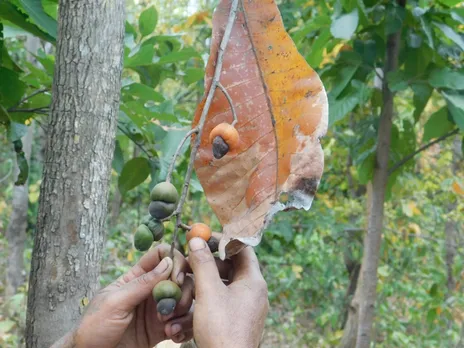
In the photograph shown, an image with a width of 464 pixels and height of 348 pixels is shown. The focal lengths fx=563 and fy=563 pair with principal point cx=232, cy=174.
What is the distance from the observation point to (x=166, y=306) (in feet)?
2.57

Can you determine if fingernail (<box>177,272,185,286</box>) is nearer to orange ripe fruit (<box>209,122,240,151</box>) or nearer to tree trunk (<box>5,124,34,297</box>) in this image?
orange ripe fruit (<box>209,122,240,151</box>)

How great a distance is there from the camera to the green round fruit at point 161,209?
787 mm

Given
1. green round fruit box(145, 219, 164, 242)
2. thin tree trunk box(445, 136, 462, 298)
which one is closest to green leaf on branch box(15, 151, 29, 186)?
green round fruit box(145, 219, 164, 242)

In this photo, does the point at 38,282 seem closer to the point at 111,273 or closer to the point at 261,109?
the point at 261,109

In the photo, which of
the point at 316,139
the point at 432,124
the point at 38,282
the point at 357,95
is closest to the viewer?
the point at 316,139

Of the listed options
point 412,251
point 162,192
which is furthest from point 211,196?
point 412,251

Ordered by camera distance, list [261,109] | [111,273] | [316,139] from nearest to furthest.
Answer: [316,139]
[261,109]
[111,273]

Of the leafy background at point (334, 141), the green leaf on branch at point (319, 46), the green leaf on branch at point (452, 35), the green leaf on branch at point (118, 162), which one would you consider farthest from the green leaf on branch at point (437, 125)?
the green leaf on branch at point (118, 162)

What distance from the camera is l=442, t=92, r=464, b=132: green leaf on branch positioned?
179 cm

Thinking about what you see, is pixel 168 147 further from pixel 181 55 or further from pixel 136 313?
pixel 136 313

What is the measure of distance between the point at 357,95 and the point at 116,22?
914 millimetres

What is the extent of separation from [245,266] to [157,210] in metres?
0.24

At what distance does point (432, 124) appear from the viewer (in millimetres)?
2057

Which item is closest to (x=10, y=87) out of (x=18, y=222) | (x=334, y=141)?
(x=18, y=222)
